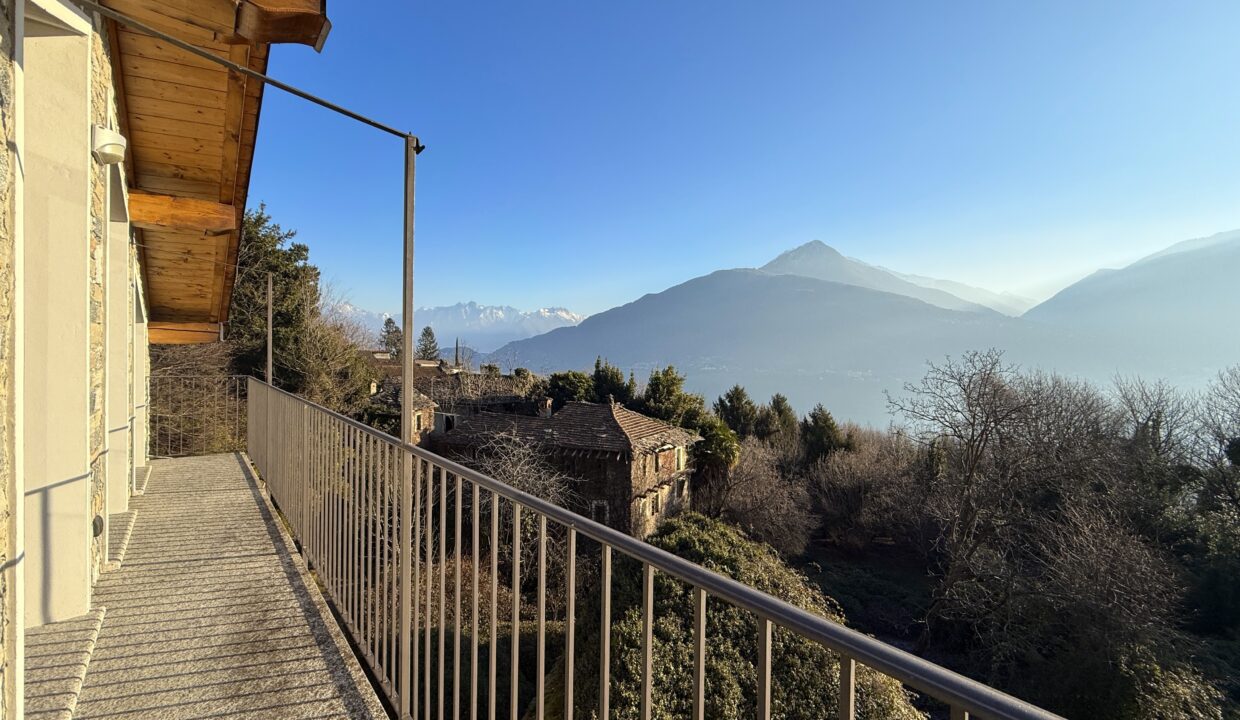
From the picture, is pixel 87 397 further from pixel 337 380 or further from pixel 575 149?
pixel 575 149

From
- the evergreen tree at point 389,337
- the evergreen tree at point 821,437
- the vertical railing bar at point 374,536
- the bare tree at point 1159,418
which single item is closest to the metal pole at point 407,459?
the vertical railing bar at point 374,536

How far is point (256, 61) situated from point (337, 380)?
1672 cm

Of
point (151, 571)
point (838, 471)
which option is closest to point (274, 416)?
point (151, 571)

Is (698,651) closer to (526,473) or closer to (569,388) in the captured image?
(526,473)

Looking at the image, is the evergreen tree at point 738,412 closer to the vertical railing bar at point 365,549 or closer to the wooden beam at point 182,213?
the wooden beam at point 182,213

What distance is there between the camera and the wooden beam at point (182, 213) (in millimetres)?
4020

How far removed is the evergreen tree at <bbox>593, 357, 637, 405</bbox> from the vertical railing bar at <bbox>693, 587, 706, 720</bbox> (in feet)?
75.6

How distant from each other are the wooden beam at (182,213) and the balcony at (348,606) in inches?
53.9

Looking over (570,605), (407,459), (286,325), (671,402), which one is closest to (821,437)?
(671,402)

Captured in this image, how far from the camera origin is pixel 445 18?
401 inches

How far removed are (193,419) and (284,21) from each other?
38.9ft

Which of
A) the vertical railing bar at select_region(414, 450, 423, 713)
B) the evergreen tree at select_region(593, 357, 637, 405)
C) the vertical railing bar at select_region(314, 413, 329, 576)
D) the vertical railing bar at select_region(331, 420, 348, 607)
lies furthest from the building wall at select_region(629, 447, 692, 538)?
the vertical railing bar at select_region(414, 450, 423, 713)

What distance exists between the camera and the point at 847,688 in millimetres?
640

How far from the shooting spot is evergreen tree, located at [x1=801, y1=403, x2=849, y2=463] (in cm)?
2291
